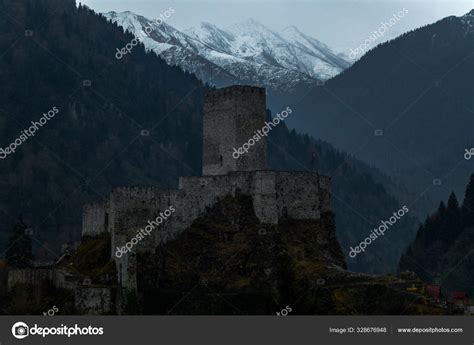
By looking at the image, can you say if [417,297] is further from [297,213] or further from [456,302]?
[297,213]

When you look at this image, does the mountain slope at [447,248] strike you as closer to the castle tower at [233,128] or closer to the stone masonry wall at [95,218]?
the castle tower at [233,128]

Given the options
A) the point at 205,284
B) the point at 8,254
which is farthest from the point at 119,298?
the point at 8,254

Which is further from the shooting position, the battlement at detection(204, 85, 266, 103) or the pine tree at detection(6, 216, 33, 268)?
the pine tree at detection(6, 216, 33, 268)

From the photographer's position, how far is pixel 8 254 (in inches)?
3969

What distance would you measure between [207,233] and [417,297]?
16.5 metres
